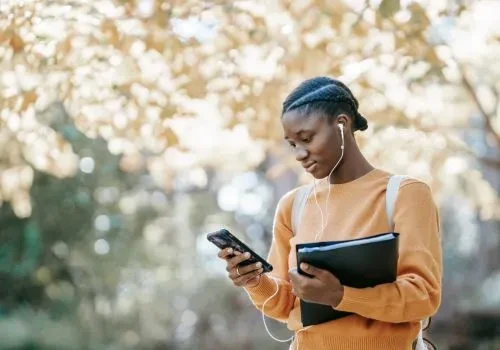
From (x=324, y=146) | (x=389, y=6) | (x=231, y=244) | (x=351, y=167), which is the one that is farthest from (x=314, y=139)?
(x=389, y=6)

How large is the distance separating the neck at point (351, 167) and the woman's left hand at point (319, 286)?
0.38m

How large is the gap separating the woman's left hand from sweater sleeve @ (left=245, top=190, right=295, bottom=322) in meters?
0.37

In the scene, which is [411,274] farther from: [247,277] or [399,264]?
[247,277]

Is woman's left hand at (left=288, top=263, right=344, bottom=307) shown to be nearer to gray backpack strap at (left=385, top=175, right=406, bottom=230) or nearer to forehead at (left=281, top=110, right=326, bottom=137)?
gray backpack strap at (left=385, top=175, right=406, bottom=230)

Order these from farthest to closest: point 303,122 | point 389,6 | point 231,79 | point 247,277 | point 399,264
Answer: point 231,79 < point 389,6 < point 247,277 < point 303,122 < point 399,264

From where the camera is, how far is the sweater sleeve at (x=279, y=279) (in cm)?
288

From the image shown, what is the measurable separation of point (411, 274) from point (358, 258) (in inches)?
6.9

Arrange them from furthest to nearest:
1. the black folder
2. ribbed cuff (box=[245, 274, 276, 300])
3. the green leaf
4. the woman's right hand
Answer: the green leaf < ribbed cuff (box=[245, 274, 276, 300]) < the woman's right hand < the black folder

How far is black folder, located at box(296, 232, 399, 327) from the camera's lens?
8.10ft

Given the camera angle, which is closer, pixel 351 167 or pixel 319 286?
pixel 319 286

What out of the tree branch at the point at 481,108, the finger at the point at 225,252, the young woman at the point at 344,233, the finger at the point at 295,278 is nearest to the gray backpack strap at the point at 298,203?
the young woman at the point at 344,233

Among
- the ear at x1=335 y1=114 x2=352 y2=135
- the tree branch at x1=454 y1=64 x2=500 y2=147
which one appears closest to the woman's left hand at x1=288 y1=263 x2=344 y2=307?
the ear at x1=335 y1=114 x2=352 y2=135

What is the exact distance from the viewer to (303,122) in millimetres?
2713

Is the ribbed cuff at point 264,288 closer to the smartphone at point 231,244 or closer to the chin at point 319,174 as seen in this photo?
the smartphone at point 231,244
